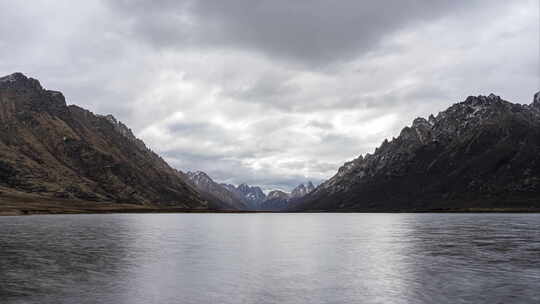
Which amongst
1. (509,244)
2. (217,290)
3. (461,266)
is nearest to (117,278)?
(217,290)

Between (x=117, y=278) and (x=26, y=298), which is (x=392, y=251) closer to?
(x=117, y=278)

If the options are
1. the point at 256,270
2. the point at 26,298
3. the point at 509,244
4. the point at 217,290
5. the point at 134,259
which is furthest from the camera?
the point at 509,244

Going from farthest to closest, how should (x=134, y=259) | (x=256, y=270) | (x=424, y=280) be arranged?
(x=134, y=259), (x=256, y=270), (x=424, y=280)

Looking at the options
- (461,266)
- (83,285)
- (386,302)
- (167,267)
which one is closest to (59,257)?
(167,267)

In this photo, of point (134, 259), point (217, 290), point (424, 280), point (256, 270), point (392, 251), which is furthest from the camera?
point (392, 251)

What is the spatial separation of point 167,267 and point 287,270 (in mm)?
12217

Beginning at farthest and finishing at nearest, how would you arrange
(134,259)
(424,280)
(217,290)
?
(134,259) < (424,280) < (217,290)

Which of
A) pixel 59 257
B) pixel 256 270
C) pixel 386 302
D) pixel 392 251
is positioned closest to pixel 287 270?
pixel 256 270

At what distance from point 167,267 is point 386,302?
2414cm

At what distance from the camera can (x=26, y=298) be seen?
3128 centimetres

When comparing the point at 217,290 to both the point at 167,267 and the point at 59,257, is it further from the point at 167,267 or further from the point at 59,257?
the point at 59,257

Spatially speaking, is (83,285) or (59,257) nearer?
(83,285)

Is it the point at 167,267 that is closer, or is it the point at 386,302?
the point at 386,302

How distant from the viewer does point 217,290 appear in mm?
35156
